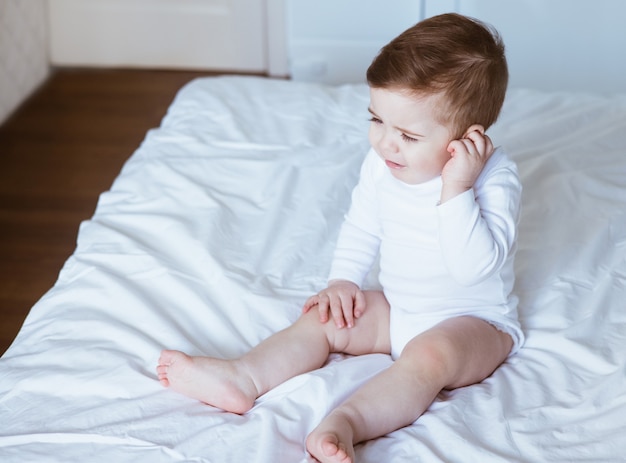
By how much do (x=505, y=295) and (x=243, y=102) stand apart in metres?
0.88

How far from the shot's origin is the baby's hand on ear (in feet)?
3.76

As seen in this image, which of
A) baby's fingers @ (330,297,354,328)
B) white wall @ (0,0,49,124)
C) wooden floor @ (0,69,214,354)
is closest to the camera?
baby's fingers @ (330,297,354,328)

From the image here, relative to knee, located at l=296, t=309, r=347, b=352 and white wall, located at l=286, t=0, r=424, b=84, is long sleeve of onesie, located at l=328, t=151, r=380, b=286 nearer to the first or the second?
knee, located at l=296, t=309, r=347, b=352

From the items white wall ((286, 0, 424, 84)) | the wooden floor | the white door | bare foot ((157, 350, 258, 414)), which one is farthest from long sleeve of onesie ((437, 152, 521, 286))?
the white door

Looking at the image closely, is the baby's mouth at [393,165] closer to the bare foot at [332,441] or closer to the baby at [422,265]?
the baby at [422,265]

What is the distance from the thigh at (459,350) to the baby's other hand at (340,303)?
107 millimetres

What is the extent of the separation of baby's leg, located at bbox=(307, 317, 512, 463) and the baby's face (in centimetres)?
22

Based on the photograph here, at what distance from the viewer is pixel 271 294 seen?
1378 millimetres

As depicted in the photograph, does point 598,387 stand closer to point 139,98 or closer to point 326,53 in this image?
point 326,53

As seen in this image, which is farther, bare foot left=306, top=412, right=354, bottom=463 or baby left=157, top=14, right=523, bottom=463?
baby left=157, top=14, right=523, bottom=463

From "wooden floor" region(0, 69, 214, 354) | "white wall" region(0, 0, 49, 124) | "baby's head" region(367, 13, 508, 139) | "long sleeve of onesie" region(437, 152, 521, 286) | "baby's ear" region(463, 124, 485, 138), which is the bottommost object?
"wooden floor" region(0, 69, 214, 354)

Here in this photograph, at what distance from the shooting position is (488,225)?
3.90 ft

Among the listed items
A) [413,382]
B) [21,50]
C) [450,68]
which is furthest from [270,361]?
[21,50]

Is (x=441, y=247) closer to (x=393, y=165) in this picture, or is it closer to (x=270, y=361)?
(x=393, y=165)
